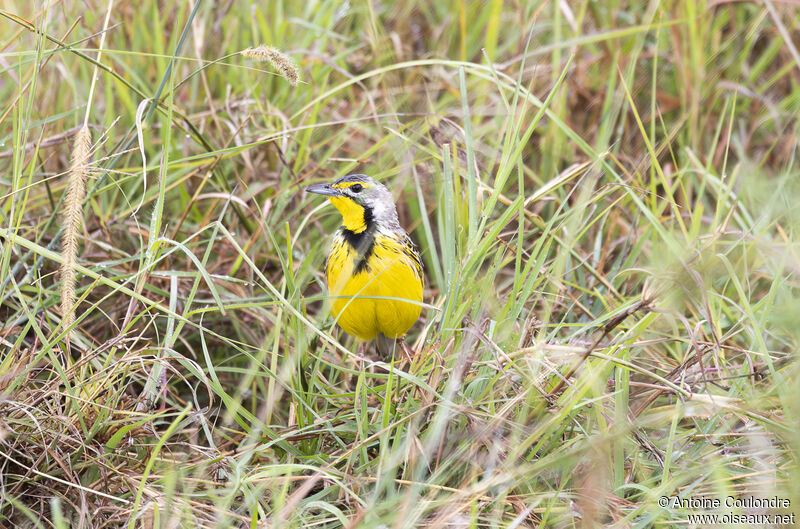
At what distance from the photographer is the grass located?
2.28 meters

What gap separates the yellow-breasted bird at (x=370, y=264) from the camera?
3.03 meters

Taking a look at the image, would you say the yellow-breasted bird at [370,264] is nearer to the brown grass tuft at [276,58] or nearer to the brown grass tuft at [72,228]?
the brown grass tuft at [276,58]

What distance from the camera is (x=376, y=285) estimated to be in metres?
Result: 3.03

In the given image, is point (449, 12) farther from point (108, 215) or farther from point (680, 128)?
point (108, 215)

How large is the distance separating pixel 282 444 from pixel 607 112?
8.00ft

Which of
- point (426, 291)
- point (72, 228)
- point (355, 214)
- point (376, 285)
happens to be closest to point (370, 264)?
point (376, 285)

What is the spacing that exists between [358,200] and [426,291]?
0.65m

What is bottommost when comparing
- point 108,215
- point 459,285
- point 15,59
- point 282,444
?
point 282,444

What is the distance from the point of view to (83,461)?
93.8 inches

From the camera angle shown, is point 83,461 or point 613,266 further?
point 613,266

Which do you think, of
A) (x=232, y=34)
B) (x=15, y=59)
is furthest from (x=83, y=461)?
(x=232, y=34)

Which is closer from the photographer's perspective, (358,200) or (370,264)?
(370,264)

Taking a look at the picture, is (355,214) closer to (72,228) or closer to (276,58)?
(276,58)

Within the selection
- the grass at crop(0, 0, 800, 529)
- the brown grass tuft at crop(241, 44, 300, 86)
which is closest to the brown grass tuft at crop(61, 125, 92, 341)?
the grass at crop(0, 0, 800, 529)
